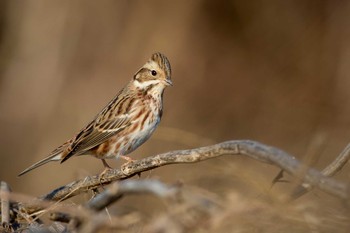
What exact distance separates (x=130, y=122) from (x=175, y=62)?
4692 mm

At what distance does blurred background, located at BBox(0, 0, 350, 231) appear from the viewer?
10.1 meters

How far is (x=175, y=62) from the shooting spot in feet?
34.2

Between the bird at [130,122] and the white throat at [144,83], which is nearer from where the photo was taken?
the bird at [130,122]

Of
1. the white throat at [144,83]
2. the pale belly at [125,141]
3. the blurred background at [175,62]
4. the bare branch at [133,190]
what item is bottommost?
the bare branch at [133,190]

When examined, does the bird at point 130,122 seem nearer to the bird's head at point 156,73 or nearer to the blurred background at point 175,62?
the bird's head at point 156,73

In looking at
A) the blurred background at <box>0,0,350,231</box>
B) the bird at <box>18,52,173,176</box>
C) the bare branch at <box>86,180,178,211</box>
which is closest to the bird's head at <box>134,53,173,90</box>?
the bird at <box>18,52,173,176</box>

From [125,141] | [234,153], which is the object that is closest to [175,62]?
[125,141]

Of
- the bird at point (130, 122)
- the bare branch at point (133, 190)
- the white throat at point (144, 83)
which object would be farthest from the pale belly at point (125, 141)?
the bare branch at point (133, 190)

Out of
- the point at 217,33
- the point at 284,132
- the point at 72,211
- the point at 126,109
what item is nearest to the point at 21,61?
the point at 217,33

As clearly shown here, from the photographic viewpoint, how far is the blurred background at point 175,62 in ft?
33.0

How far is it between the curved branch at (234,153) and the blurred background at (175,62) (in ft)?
21.3

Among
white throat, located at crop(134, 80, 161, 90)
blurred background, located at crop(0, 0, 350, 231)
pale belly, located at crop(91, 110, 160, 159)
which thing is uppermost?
blurred background, located at crop(0, 0, 350, 231)

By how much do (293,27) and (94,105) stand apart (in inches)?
118

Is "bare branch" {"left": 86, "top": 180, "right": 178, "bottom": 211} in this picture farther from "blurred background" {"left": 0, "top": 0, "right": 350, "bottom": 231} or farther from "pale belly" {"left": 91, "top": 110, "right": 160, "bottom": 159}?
"blurred background" {"left": 0, "top": 0, "right": 350, "bottom": 231}
